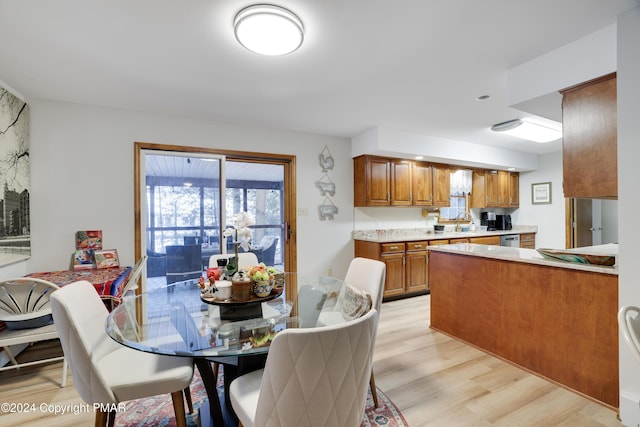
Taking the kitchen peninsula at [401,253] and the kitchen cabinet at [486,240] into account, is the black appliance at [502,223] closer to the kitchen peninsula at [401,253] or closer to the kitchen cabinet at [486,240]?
the kitchen cabinet at [486,240]

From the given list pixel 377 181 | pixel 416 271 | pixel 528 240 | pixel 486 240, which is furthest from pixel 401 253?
pixel 528 240

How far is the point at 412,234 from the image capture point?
5.03 metres

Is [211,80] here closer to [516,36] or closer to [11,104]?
[11,104]

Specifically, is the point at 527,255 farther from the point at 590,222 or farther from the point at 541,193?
the point at 590,222

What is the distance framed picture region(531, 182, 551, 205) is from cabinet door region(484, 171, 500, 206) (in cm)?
76

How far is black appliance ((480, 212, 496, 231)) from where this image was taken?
5605mm

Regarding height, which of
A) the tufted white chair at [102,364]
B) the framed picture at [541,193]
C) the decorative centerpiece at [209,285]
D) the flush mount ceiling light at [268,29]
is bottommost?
the tufted white chair at [102,364]

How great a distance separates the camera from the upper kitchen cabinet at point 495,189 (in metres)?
5.42

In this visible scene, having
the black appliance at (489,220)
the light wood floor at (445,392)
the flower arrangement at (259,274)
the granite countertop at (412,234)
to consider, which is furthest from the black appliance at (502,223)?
the flower arrangement at (259,274)

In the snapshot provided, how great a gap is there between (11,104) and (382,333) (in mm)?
4016

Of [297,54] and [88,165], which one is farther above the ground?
[297,54]

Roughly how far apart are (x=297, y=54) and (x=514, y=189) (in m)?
5.56

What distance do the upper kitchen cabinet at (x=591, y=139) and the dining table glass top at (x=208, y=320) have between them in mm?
1809

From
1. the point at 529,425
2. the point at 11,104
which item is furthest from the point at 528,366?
the point at 11,104
